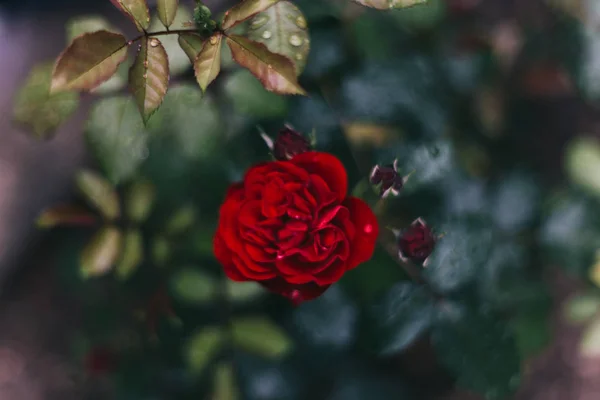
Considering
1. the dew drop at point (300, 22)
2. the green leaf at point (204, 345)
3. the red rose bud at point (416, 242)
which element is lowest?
the green leaf at point (204, 345)

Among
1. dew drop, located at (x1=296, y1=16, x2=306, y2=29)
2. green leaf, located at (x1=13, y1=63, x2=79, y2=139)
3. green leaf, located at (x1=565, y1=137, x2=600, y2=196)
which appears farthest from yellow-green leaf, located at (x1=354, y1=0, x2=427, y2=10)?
green leaf, located at (x1=565, y1=137, x2=600, y2=196)

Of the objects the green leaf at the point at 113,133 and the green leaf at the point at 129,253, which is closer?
the green leaf at the point at 113,133

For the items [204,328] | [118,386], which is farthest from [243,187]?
[118,386]

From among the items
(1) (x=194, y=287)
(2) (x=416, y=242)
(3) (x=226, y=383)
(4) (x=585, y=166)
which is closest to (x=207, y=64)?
(2) (x=416, y=242)

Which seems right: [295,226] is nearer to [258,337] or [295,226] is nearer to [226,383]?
[258,337]

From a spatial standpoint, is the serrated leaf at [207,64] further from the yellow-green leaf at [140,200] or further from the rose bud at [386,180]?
the yellow-green leaf at [140,200]

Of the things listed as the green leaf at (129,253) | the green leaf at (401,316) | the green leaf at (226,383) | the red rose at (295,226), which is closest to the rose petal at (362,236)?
the red rose at (295,226)
